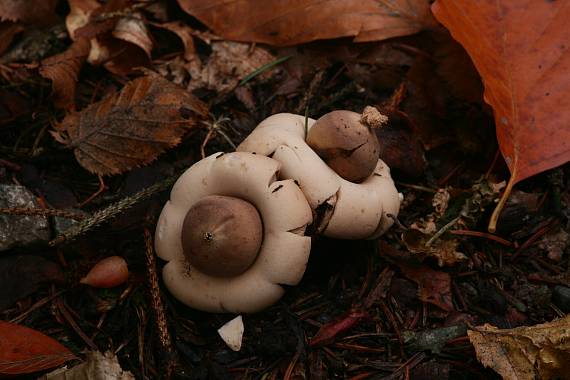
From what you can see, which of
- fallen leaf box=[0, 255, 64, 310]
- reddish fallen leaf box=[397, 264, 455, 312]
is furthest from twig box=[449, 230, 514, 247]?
fallen leaf box=[0, 255, 64, 310]

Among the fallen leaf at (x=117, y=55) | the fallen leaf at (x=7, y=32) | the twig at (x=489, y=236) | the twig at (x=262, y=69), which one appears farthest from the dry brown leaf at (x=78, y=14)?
the twig at (x=489, y=236)

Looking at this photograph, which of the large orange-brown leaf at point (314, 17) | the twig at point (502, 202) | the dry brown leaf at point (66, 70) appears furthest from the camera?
the large orange-brown leaf at point (314, 17)

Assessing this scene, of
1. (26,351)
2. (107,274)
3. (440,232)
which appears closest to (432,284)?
(440,232)

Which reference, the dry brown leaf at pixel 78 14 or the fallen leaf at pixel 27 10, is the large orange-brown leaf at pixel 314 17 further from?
the fallen leaf at pixel 27 10

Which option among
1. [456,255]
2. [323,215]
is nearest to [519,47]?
[456,255]

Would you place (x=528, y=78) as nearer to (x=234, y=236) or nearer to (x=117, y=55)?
(x=234, y=236)

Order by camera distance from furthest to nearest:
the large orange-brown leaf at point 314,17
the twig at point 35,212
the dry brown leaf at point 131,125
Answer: the large orange-brown leaf at point 314,17 < the dry brown leaf at point 131,125 < the twig at point 35,212
